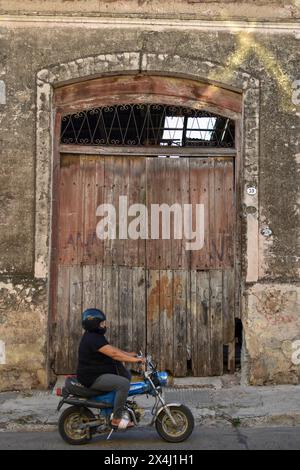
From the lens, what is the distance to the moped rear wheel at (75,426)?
20.0 ft

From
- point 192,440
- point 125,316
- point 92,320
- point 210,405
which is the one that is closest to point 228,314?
point 125,316

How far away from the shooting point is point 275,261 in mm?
8359

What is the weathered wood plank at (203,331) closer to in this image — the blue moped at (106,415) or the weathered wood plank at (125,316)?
the weathered wood plank at (125,316)

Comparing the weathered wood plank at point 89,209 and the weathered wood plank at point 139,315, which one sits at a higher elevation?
the weathered wood plank at point 89,209

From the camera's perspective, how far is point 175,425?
19.9ft

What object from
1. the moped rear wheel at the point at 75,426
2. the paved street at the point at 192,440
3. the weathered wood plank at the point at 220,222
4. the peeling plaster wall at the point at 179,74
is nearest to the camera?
the paved street at the point at 192,440

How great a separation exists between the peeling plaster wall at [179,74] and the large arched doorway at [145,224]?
310mm

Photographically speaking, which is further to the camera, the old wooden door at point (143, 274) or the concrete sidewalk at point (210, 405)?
the old wooden door at point (143, 274)

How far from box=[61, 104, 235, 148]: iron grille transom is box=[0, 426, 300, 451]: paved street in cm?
396

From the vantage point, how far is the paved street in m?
5.98
